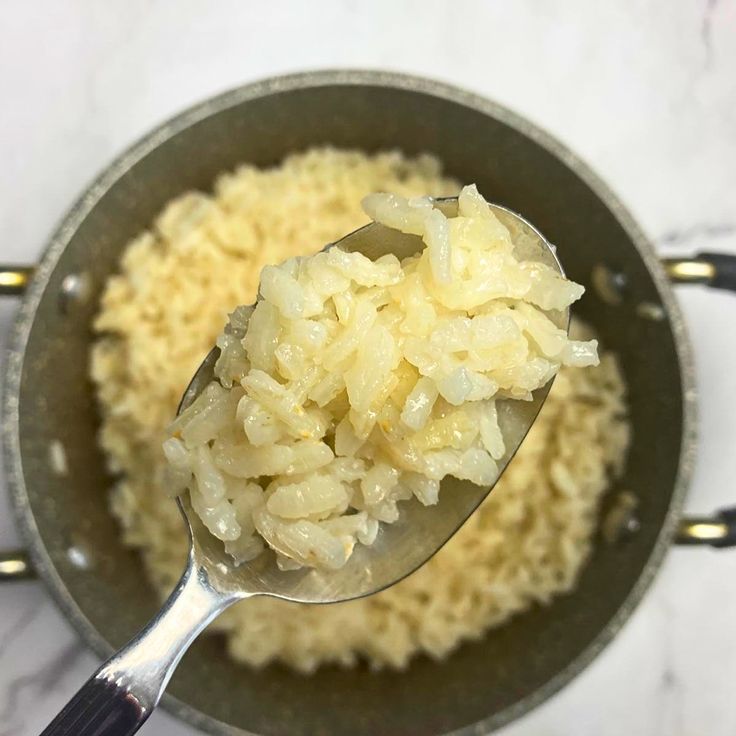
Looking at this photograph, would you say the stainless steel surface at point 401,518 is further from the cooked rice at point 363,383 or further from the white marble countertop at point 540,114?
the white marble countertop at point 540,114

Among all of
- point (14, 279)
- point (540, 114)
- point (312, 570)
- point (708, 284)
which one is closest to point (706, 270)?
point (708, 284)

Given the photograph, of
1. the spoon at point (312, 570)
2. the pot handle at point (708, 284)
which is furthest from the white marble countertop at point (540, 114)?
the spoon at point (312, 570)

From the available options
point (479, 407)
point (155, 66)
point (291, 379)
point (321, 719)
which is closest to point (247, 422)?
point (291, 379)

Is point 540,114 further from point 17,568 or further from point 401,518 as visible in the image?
point 17,568

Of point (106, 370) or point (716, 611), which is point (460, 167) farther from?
point (716, 611)

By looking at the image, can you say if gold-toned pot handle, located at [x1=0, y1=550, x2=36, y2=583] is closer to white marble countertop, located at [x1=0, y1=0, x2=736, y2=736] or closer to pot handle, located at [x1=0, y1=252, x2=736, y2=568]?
pot handle, located at [x1=0, y1=252, x2=736, y2=568]

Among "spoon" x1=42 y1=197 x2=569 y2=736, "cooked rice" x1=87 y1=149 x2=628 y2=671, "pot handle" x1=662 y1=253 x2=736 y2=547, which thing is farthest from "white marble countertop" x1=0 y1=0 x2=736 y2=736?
"spoon" x1=42 y1=197 x2=569 y2=736
